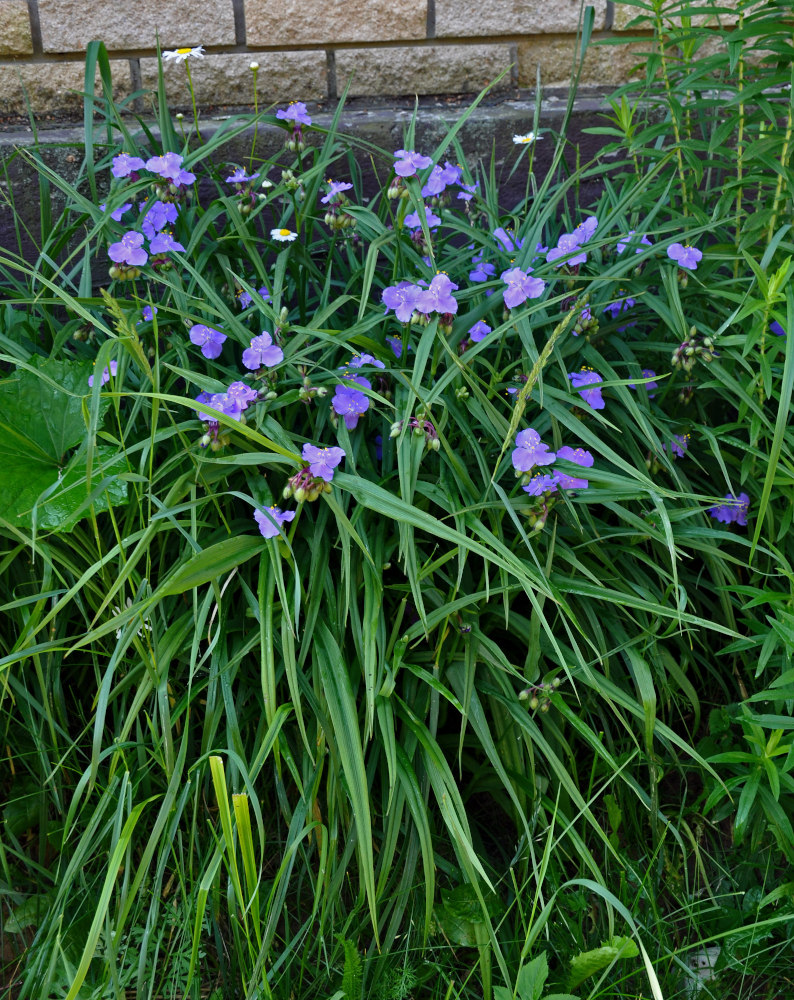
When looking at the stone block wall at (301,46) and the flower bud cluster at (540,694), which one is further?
the stone block wall at (301,46)

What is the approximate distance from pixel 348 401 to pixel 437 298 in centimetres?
21

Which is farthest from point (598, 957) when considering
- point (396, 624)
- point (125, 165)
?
point (125, 165)

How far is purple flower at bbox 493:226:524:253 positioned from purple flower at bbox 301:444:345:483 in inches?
25.0

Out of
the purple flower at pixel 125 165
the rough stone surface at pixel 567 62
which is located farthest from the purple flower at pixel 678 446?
the rough stone surface at pixel 567 62

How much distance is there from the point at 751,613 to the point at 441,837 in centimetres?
64

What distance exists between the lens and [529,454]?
1.24 metres

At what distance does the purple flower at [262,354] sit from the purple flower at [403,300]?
19cm

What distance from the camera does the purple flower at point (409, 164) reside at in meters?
1.40

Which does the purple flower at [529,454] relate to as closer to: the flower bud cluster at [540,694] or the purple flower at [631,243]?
the flower bud cluster at [540,694]

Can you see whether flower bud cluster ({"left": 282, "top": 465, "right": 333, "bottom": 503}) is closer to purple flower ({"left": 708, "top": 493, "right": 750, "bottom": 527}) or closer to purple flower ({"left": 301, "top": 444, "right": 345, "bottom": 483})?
purple flower ({"left": 301, "top": 444, "right": 345, "bottom": 483})

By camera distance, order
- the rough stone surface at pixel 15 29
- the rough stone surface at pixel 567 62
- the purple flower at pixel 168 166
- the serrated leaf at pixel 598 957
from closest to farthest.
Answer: the serrated leaf at pixel 598 957 < the purple flower at pixel 168 166 < the rough stone surface at pixel 15 29 < the rough stone surface at pixel 567 62

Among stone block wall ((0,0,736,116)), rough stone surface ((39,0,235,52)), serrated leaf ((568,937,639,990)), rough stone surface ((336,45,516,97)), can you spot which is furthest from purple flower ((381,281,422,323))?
rough stone surface ((39,0,235,52))

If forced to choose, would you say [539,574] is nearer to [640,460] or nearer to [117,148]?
[640,460]

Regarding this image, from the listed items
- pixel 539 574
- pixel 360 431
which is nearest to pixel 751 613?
pixel 539 574
